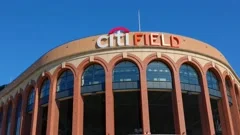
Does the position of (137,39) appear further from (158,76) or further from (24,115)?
(24,115)

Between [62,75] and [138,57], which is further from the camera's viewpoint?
[62,75]

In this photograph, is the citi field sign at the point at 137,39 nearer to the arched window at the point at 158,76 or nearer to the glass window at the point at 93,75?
the arched window at the point at 158,76

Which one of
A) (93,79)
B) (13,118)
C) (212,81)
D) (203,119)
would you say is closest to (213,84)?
(212,81)

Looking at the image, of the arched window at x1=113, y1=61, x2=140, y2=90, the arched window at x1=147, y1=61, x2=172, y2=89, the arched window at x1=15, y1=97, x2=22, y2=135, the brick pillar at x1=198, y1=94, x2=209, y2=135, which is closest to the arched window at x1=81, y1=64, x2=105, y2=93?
the arched window at x1=113, y1=61, x2=140, y2=90

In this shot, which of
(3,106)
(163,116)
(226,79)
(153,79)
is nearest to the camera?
(153,79)

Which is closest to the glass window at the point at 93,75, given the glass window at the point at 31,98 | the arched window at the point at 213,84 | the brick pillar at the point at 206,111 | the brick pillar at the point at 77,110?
the brick pillar at the point at 77,110

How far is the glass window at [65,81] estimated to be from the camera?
4347 centimetres

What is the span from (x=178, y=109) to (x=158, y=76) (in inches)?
187

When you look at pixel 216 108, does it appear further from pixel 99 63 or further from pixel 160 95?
pixel 99 63

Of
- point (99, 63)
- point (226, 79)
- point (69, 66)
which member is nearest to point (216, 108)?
point (226, 79)

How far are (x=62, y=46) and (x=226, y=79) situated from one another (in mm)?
23359

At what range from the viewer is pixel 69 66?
44.1 meters

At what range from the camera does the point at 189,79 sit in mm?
42906

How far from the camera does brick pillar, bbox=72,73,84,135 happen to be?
40000 millimetres
